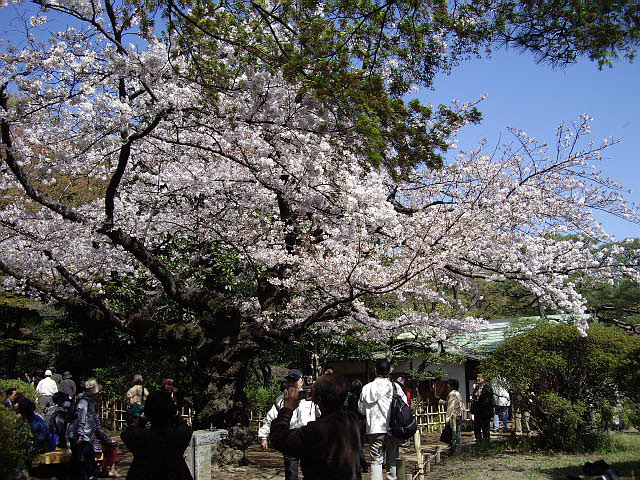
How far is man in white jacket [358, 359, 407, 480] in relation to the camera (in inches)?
275

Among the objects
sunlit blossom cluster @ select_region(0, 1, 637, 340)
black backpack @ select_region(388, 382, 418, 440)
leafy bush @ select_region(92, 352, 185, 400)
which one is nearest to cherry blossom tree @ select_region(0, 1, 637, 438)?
sunlit blossom cluster @ select_region(0, 1, 637, 340)

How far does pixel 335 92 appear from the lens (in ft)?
22.2

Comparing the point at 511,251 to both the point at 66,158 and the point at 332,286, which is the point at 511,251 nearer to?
the point at 332,286

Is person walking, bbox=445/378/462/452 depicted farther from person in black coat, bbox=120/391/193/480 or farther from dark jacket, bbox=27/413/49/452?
person in black coat, bbox=120/391/193/480

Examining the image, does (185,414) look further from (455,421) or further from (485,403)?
(485,403)

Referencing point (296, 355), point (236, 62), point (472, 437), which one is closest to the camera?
point (236, 62)

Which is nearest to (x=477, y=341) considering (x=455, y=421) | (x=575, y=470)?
(x=455, y=421)

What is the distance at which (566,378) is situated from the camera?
10.8 metres

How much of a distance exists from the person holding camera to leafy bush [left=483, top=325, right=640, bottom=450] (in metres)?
8.20

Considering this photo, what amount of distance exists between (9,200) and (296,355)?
1032 cm

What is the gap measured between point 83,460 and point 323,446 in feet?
18.9

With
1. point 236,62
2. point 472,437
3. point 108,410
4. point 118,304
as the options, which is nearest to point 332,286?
point 236,62

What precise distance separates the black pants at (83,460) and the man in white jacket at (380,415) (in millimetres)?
3943

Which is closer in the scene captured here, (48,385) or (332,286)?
(332,286)
